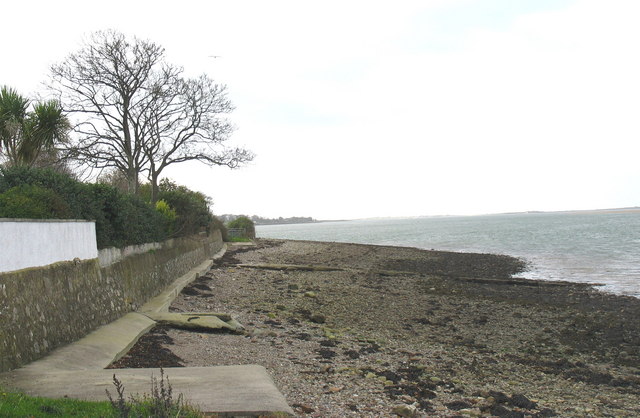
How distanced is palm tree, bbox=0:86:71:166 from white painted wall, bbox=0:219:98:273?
18.7 ft

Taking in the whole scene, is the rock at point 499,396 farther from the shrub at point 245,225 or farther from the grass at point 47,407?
the shrub at point 245,225

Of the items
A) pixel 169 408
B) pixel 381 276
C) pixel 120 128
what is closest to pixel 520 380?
pixel 169 408

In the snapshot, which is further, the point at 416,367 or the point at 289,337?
the point at 289,337

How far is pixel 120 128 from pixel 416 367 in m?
19.4

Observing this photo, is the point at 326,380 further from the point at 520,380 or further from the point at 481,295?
the point at 481,295

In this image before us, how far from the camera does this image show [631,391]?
888cm

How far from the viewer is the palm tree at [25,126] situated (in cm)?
1351

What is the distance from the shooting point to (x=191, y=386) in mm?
5621

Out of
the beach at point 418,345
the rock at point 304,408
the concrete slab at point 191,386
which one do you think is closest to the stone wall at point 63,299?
the concrete slab at point 191,386

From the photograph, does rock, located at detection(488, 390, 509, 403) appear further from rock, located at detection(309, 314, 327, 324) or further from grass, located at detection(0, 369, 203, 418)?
rock, located at detection(309, 314, 327, 324)

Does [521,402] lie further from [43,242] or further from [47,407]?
[43,242]

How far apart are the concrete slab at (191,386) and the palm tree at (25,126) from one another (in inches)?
374

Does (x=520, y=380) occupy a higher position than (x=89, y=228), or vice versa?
(x=89, y=228)

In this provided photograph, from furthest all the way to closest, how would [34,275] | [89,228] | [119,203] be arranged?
[119,203], [89,228], [34,275]
